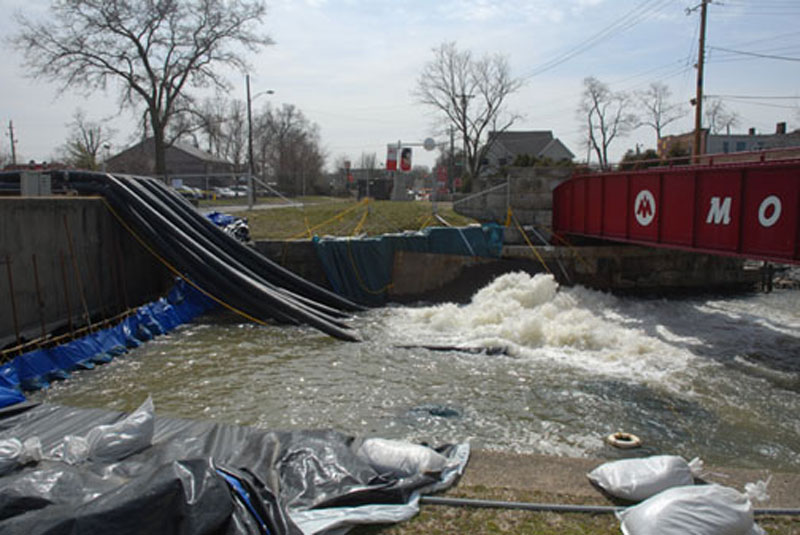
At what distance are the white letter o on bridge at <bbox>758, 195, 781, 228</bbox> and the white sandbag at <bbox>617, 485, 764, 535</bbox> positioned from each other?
10.1 metres

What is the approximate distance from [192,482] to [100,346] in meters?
8.76

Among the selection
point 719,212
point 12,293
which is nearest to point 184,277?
point 12,293

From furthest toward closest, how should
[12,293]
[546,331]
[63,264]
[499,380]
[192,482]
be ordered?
[546,331]
[63,264]
[12,293]
[499,380]
[192,482]

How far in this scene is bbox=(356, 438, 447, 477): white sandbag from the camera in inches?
202

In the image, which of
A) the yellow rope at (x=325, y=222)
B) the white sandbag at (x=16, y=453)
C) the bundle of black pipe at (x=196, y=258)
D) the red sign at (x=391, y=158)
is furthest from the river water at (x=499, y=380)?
the red sign at (x=391, y=158)

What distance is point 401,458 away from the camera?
5227mm

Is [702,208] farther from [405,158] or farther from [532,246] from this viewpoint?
[405,158]

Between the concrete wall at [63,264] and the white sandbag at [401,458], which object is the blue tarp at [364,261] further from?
the white sandbag at [401,458]

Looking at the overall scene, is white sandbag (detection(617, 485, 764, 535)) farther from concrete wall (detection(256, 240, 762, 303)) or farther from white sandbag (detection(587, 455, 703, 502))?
concrete wall (detection(256, 240, 762, 303))

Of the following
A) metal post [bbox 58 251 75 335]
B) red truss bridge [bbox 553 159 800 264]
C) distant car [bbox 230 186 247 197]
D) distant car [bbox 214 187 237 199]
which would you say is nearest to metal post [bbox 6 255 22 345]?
metal post [bbox 58 251 75 335]

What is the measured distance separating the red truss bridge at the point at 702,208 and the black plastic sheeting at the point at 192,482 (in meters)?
10.1

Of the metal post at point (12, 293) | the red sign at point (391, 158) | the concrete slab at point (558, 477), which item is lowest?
the concrete slab at point (558, 477)

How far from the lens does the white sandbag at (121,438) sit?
5.14m

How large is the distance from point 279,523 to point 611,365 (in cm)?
890
